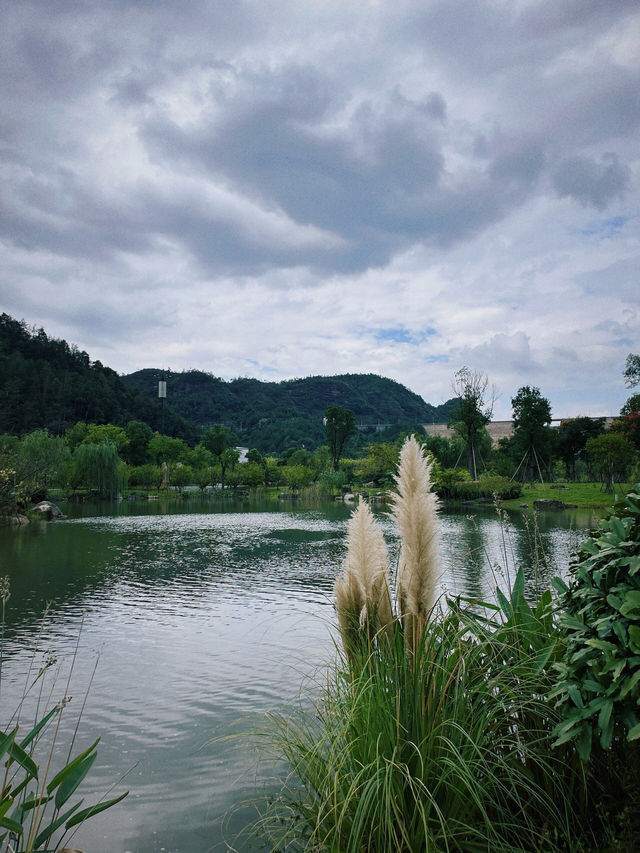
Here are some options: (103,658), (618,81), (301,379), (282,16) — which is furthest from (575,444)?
(301,379)

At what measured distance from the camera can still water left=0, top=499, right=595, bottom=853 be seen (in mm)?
3166

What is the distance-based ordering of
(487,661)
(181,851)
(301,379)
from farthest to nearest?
1. (301,379)
2. (181,851)
3. (487,661)

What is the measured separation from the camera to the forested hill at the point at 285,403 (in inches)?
3836

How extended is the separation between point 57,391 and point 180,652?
62.8m

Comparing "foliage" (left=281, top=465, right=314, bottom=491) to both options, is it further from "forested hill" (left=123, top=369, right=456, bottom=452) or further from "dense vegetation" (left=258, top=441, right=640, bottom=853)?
"dense vegetation" (left=258, top=441, right=640, bottom=853)

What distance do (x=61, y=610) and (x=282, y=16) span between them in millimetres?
12215

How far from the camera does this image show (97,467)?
39.5 meters

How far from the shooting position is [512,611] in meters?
2.72

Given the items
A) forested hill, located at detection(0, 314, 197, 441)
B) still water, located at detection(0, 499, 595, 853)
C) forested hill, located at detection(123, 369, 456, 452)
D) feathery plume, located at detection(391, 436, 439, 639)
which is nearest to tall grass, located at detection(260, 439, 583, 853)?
feathery plume, located at detection(391, 436, 439, 639)

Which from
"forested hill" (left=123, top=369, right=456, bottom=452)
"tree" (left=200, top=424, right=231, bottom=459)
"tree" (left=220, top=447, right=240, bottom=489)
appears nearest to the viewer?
"tree" (left=220, top=447, right=240, bottom=489)

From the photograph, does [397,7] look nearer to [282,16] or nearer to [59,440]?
[282,16]

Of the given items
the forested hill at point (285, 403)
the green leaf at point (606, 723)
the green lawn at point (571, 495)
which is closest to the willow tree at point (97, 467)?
the green lawn at point (571, 495)

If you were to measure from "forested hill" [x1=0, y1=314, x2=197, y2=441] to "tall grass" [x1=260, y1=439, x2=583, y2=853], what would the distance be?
5609cm

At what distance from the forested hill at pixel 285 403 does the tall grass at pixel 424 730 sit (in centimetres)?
8751
